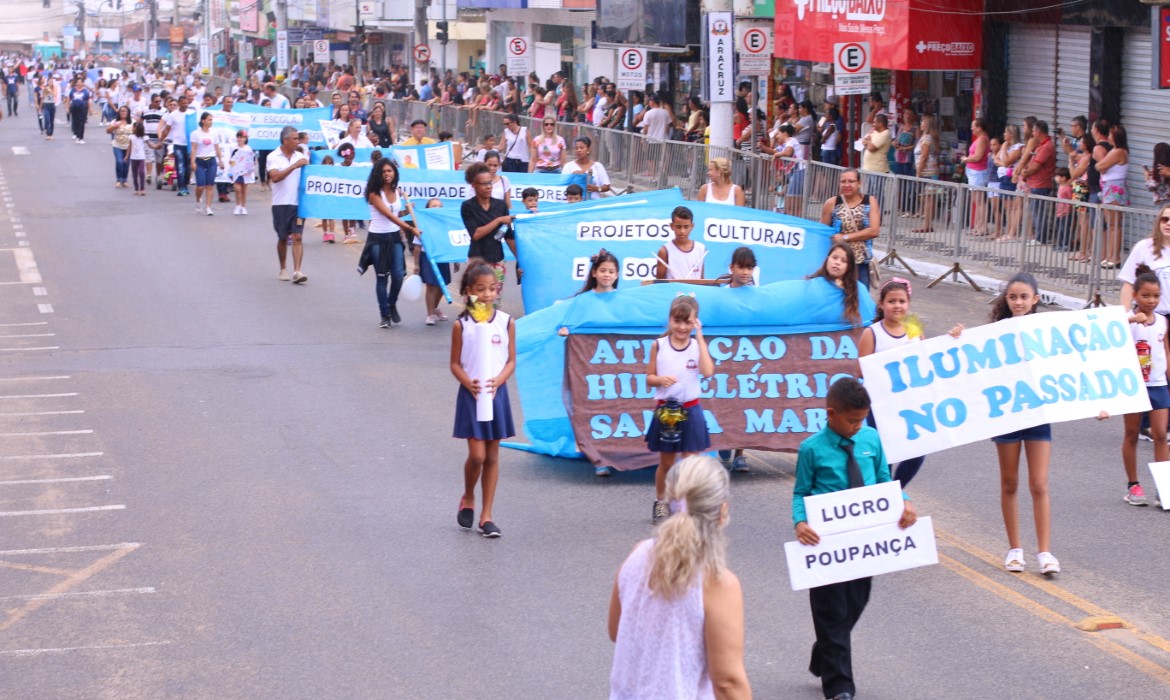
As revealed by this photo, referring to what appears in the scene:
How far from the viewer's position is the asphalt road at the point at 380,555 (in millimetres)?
6660

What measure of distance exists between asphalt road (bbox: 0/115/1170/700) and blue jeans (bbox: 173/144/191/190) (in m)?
16.6

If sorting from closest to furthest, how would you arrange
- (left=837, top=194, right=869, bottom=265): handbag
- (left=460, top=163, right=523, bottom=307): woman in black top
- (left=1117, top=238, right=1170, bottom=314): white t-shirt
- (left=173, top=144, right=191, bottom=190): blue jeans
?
1. (left=1117, top=238, right=1170, bottom=314): white t-shirt
2. (left=837, top=194, right=869, bottom=265): handbag
3. (left=460, top=163, right=523, bottom=307): woman in black top
4. (left=173, top=144, right=191, bottom=190): blue jeans

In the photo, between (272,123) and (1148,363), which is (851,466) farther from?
(272,123)

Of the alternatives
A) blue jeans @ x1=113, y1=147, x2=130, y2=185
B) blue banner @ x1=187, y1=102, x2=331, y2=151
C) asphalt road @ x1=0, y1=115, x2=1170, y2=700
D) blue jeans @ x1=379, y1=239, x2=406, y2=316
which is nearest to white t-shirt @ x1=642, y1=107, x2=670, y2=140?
blue banner @ x1=187, y1=102, x2=331, y2=151

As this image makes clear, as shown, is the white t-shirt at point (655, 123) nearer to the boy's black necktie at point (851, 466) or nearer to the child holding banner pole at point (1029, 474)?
the child holding banner pole at point (1029, 474)

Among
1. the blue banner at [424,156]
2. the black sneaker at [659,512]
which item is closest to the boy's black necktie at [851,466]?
the black sneaker at [659,512]

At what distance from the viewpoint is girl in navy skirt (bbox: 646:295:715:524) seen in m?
8.59

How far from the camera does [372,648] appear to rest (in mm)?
6941

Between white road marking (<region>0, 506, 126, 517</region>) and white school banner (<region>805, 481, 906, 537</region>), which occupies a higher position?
white school banner (<region>805, 481, 906, 537</region>)

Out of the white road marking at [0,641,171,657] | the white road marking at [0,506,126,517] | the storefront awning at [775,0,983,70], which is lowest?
the white road marking at [0,641,171,657]

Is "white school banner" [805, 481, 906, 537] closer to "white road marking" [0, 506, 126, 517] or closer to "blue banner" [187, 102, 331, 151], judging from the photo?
"white road marking" [0, 506, 126, 517]

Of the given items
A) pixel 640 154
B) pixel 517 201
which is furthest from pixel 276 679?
pixel 640 154

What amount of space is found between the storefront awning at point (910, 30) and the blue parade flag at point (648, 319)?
1335cm

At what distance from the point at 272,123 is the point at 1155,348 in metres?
24.9
